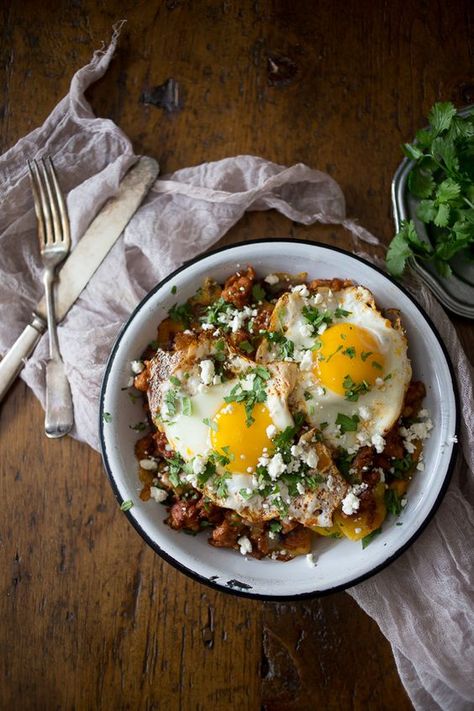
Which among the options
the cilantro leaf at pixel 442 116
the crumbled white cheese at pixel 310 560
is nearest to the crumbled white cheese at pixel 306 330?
the crumbled white cheese at pixel 310 560

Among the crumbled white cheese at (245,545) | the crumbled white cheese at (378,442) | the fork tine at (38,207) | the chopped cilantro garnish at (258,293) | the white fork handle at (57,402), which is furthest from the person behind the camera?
the fork tine at (38,207)

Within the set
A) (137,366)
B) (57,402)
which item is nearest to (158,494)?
(137,366)

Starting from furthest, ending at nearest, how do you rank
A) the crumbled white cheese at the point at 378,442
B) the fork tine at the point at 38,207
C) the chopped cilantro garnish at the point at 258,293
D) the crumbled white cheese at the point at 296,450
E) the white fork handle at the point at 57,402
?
the fork tine at the point at 38,207 → the white fork handle at the point at 57,402 → the chopped cilantro garnish at the point at 258,293 → the crumbled white cheese at the point at 378,442 → the crumbled white cheese at the point at 296,450

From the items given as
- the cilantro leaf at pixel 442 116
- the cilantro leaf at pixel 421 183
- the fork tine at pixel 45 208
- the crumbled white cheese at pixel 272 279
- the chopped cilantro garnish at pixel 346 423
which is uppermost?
the fork tine at pixel 45 208

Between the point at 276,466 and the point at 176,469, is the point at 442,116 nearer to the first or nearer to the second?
the point at 276,466

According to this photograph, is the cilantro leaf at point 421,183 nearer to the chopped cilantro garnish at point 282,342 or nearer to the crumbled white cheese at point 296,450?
the chopped cilantro garnish at point 282,342

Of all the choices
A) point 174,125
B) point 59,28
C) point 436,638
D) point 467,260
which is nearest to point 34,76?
point 59,28

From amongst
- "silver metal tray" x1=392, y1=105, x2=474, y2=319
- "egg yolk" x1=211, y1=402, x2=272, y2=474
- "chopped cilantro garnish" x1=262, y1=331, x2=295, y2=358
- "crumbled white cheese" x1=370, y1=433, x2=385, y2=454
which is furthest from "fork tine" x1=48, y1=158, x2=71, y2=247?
"crumbled white cheese" x1=370, y1=433, x2=385, y2=454

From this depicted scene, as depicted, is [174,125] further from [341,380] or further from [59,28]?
[341,380]
